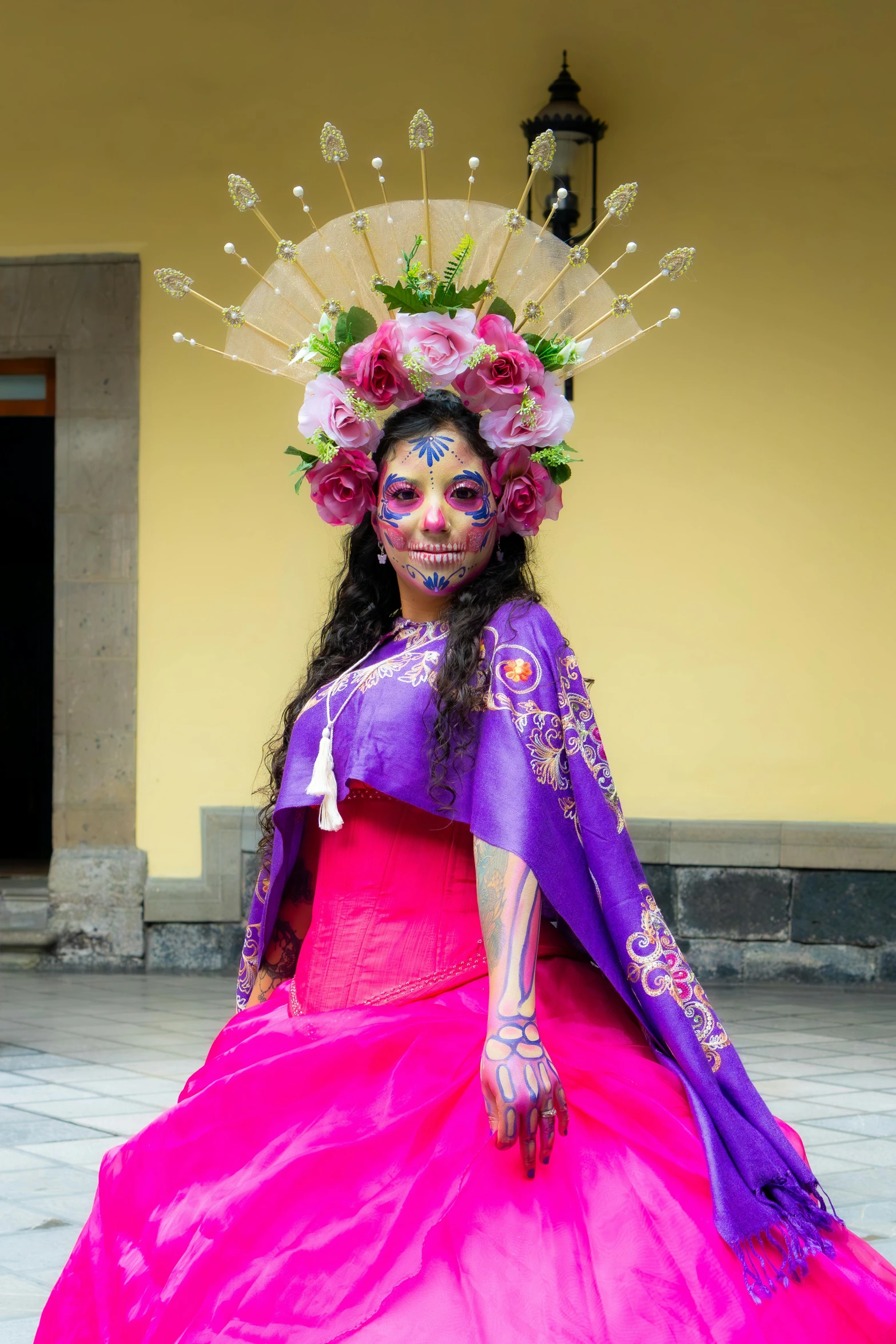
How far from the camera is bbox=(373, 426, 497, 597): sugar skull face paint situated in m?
2.00

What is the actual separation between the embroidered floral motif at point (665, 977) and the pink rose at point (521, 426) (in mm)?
636

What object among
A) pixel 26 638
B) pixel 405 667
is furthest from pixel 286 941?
pixel 26 638

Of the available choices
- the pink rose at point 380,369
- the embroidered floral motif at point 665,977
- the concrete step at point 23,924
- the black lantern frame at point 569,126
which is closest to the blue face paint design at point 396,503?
the pink rose at point 380,369

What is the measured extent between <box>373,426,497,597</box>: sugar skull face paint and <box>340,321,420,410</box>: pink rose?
2.8 inches

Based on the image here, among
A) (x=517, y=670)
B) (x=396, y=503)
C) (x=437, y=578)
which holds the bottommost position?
(x=517, y=670)

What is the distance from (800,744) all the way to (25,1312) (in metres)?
4.04

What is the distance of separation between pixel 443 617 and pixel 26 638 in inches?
409

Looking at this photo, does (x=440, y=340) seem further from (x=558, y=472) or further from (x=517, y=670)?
(x=517, y=670)

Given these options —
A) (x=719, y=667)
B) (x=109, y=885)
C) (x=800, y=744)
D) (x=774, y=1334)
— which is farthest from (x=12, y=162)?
(x=774, y=1334)

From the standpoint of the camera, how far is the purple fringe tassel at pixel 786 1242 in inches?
63.4

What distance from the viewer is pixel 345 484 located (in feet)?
6.87

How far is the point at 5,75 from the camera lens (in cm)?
603

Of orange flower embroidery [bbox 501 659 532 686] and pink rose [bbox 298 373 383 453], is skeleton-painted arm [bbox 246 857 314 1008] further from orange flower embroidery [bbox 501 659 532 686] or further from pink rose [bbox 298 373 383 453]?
pink rose [bbox 298 373 383 453]

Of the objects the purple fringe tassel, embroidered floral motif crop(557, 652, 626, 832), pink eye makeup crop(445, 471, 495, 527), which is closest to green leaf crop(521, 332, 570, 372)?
pink eye makeup crop(445, 471, 495, 527)
